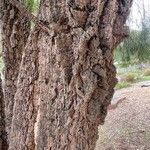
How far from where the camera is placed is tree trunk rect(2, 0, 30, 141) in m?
3.36

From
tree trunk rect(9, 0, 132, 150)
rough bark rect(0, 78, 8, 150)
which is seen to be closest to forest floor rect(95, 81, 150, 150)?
rough bark rect(0, 78, 8, 150)

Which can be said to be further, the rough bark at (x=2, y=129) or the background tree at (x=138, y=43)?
the background tree at (x=138, y=43)

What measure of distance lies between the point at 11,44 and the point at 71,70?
3.28ft

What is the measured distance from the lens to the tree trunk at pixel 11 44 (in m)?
3.36

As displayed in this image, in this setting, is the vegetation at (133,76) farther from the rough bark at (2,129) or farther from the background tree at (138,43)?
the rough bark at (2,129)

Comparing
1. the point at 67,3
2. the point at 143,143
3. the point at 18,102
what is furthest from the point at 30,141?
the point at 143,143

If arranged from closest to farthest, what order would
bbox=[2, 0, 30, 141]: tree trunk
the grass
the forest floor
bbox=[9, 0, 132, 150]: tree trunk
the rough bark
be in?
1. bbox=[9, 0, 132, 150]: tree trunk
2. bbox=[2, 0, 30, 141]: tree trunk
3. the rough bark
4. the forest floor
5. the grass

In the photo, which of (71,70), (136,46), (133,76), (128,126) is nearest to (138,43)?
(136,46)

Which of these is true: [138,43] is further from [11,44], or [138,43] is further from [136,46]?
[11,44]

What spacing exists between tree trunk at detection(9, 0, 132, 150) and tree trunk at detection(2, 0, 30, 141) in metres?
0.62

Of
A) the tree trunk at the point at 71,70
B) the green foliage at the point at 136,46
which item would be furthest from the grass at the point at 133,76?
the tree trunk at the point at 71,70

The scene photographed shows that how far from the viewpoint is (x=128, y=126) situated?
7.25 metres

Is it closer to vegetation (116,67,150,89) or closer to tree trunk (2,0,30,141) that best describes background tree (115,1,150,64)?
tree trunk (2,0,30,141)

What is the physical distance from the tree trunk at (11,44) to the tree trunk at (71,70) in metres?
0.62
